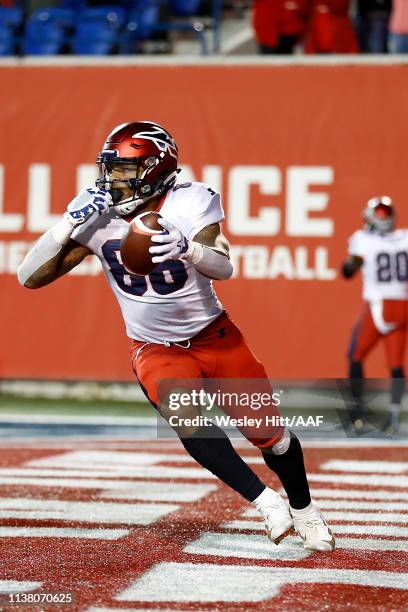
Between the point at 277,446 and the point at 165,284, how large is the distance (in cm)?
83

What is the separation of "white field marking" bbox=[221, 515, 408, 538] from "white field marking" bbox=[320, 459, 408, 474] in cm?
204

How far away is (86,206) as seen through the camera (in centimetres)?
513

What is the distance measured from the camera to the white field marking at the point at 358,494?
683cm

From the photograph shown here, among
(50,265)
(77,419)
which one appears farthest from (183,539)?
(77,419)

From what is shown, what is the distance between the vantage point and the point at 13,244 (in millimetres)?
12000

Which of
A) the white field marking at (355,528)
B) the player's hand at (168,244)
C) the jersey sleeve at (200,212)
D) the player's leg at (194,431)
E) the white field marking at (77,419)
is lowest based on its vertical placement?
the white field marking at (77,419)

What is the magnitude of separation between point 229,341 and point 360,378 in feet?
17.5

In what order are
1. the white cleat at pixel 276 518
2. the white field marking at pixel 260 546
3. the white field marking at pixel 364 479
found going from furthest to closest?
the white field marking at pixel 364 479 < the white field marking at pixel 260 546 < the white cleat at pixel 276 518

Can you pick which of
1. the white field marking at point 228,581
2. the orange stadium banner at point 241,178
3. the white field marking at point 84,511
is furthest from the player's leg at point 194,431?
the orange stadium banner at point 241,178

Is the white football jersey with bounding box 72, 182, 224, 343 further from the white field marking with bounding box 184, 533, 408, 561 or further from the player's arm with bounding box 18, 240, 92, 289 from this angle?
the white field marking with bounding box 184, 533, 408, 561

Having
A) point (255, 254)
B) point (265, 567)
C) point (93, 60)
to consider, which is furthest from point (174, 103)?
point (265, 567)

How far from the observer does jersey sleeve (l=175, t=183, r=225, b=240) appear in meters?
5.14

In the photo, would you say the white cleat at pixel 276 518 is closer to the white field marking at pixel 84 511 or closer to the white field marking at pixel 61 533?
the white field marking at pixel 61 533

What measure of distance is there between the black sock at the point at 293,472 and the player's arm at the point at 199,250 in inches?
31.6
